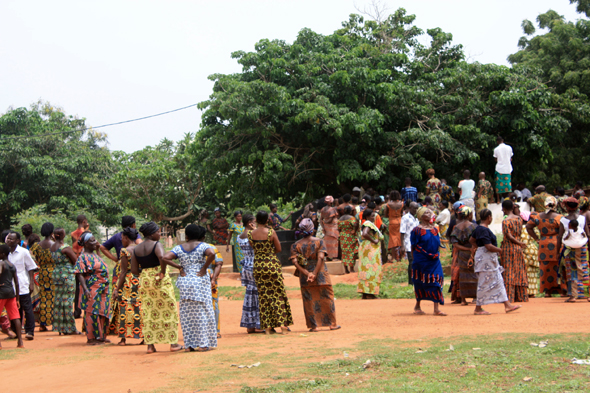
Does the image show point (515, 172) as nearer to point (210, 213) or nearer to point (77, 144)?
point (210, 213)

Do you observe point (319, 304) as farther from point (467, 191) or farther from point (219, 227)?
point (219, 227)

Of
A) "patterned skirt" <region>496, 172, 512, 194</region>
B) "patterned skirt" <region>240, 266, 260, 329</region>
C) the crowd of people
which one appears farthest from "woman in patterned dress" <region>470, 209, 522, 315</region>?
"patterned skirt" <region>496, 172, 512, 194</region>

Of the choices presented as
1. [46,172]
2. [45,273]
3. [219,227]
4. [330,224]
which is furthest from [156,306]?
[46,172]

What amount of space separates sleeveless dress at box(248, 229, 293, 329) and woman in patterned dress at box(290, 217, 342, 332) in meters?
0.35

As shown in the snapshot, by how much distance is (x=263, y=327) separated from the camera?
897cm

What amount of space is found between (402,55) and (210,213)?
47.4 ft

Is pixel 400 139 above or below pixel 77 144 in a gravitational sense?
below

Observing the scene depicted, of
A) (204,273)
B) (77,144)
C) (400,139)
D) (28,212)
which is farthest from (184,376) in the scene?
(77,144)

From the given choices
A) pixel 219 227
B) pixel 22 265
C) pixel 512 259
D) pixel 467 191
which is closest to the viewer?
pixel 22 265

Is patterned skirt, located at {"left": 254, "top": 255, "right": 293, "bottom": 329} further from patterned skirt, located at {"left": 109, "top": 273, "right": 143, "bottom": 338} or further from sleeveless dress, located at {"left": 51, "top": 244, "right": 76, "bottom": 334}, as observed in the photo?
sleeveless dress, located at {"left": 51, "top": 244, "right": 76, "bottom": 334}

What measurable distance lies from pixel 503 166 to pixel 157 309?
13671 mm

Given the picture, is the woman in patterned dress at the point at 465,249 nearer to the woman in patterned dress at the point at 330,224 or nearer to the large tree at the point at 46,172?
the woman in patterned dress at the point at 330,224

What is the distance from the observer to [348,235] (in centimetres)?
1578

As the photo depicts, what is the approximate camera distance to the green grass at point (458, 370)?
5320 millimetres
